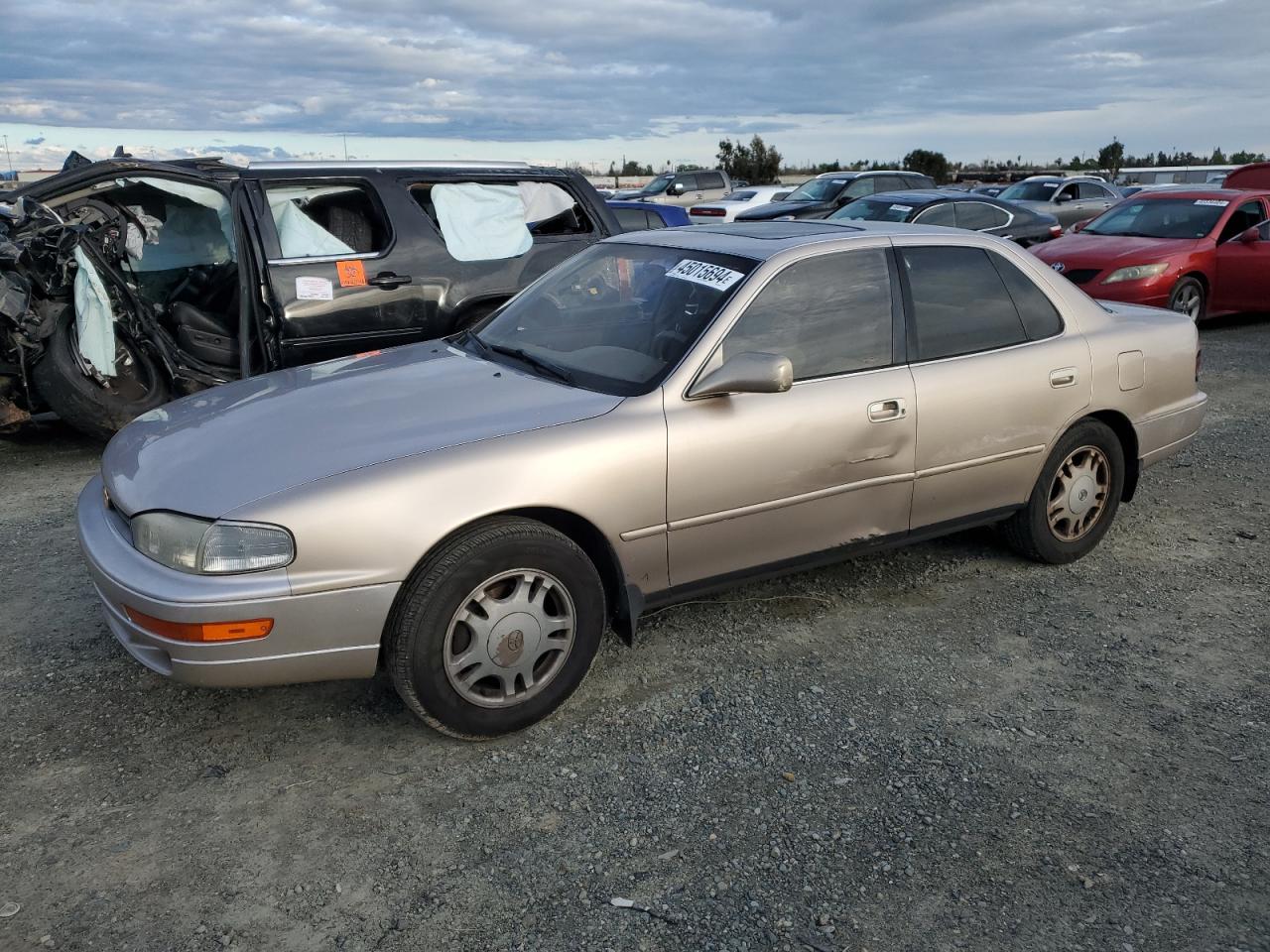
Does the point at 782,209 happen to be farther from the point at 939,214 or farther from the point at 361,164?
the point at 361,164

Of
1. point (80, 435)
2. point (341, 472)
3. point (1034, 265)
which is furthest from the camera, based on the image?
point (80, 435)

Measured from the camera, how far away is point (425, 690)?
311 centimetres

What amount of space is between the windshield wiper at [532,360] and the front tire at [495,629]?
70cm

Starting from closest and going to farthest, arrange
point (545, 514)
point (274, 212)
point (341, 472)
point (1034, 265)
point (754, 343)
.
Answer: point (341, 472) < point (545, 514) < point (754, 343) < point (1034, 265) < point (274, 212)

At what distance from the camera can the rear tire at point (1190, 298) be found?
34.8 feet

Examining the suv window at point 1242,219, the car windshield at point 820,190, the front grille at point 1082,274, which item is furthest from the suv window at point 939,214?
the car windshield at point 820,190

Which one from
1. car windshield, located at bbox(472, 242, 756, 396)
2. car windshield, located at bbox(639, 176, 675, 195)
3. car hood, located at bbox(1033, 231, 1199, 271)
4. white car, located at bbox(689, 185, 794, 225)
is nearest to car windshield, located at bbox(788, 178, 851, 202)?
white car, located at bbox(689, 185, 794, 225)

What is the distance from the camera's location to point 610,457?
10.9ft

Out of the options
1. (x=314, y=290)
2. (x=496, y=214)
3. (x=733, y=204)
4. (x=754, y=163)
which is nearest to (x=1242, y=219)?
(x=496, y=214)

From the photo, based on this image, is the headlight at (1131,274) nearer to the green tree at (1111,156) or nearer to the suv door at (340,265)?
the suv door at (340,265)

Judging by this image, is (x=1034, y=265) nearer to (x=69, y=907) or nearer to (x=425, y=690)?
(x=425, y=690)

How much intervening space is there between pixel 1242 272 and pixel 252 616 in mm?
11126

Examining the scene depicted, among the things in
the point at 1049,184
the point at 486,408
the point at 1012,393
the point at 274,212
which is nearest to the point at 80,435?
the point at 274,212

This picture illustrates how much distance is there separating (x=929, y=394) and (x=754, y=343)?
79 centimetres
